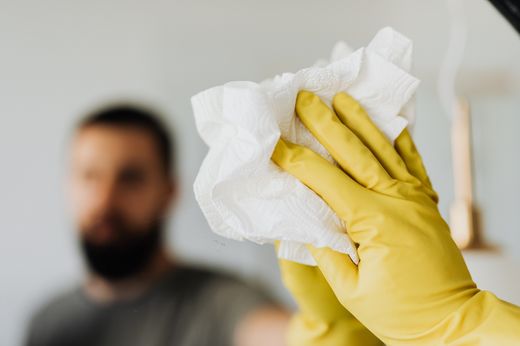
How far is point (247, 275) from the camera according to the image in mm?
675

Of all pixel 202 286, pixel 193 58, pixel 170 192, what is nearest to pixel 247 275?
pixel 202 286

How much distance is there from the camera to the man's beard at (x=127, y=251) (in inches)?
25.5

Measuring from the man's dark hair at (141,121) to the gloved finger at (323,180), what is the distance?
42 centimetres

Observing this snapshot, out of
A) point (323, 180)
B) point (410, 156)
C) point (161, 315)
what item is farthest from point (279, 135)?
point (161, 315)

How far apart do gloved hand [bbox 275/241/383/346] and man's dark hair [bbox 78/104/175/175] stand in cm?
34

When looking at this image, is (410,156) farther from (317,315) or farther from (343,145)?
(317,315)

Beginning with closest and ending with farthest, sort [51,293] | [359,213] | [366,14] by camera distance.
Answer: [359,213]
[51,293]
[366,14]

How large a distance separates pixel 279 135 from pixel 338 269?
152 mm

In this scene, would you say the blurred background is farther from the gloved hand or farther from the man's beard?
the gloved hand

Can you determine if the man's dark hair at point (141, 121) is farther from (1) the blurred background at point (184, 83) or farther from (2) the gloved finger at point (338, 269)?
(2) the gloved finger at point (338, 269)

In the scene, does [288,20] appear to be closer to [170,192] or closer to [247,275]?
[170,192]

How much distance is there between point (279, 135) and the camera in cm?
27

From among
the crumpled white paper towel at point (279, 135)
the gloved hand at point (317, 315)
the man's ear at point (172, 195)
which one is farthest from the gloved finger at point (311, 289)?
the man's ear at point (172, 195)

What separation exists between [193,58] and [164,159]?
0.76 ft
